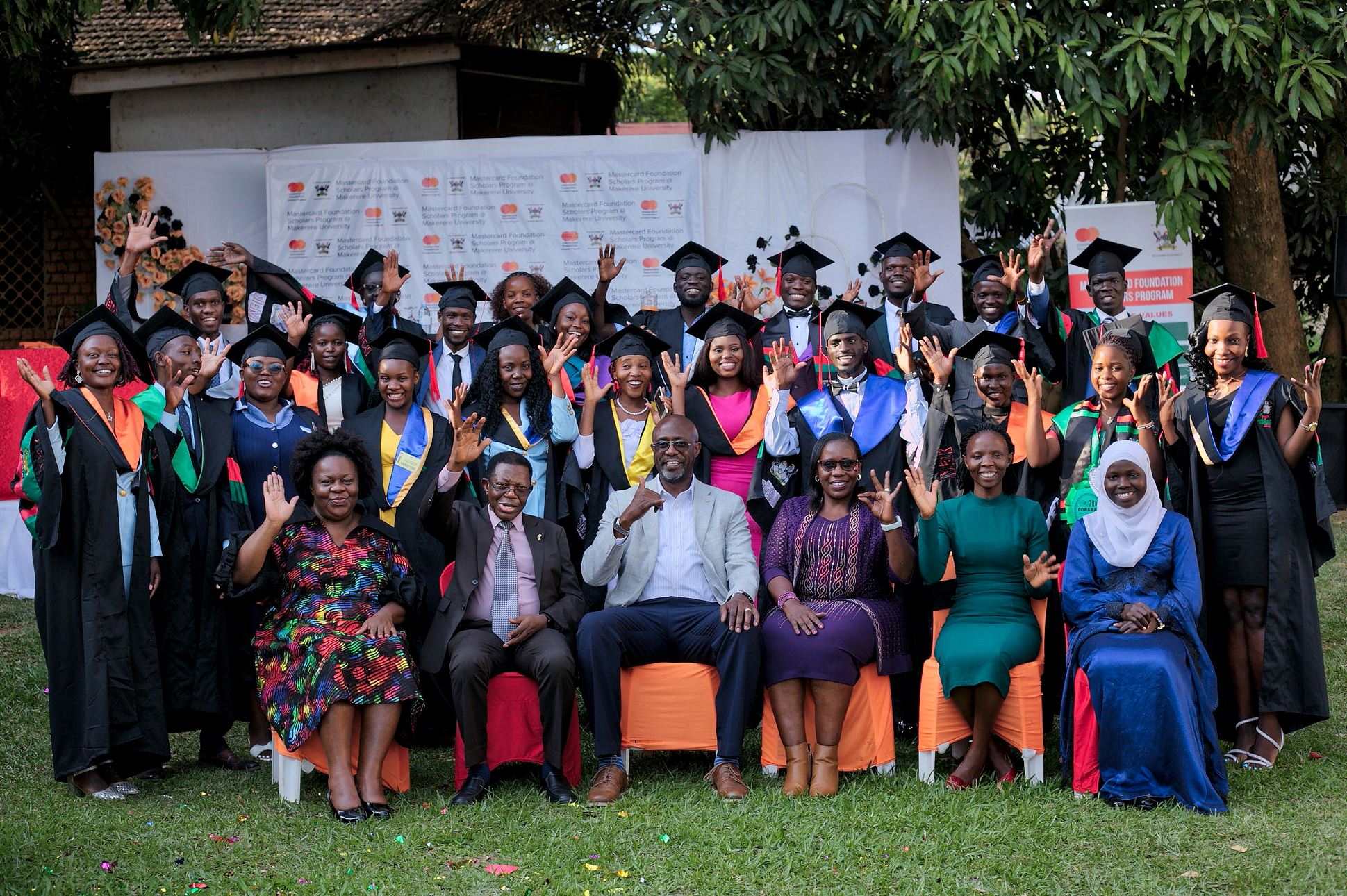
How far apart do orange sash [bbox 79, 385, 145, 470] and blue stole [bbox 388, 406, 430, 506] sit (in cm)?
113

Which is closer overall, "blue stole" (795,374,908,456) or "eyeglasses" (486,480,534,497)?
"eyeglasses" (486,480,534,497)

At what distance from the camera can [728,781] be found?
5461mm

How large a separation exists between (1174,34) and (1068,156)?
215cm

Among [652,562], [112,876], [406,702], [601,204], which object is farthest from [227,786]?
[601,204]

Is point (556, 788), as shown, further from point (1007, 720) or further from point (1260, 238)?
point (1260, 238)

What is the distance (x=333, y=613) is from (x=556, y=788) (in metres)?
1.14

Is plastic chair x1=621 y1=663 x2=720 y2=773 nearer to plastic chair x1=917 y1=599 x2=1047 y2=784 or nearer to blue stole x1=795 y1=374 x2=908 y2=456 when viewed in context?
plastic chair x1=917 y1=599 x2=1047 y2=784

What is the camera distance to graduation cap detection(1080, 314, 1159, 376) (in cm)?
645

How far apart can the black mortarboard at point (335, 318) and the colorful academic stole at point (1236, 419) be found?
4017 mm

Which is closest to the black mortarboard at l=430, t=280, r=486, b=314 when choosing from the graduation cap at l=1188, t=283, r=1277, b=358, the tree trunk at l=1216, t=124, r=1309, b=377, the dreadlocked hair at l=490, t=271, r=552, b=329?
the dreadlocked hair at l=490, t=271, r=552, b=329

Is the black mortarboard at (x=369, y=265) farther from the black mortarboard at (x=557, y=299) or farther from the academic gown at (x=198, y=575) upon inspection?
the academic gown at (x=198, y=575)

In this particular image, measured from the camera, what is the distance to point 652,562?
6012 millimetres

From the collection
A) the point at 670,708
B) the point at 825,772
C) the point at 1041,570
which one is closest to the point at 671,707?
the point at 670,708

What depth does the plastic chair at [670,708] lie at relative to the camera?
5715mm
